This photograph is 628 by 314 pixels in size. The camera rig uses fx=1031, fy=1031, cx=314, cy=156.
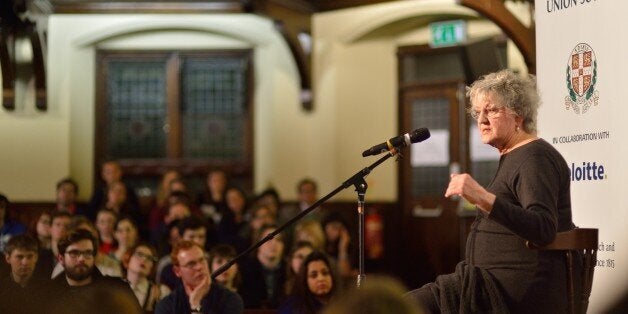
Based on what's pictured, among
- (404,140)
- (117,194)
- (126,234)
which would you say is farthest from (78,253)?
(117,194)

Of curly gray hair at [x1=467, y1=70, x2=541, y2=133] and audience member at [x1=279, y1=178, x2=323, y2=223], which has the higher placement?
curly gray hair at [x1=467, y1=70, x2=541, y2=133]

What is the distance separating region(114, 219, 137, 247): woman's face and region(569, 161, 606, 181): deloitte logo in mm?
3628

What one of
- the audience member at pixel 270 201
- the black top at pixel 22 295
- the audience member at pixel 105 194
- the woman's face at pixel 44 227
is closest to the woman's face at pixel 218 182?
the audience member at pixel 270 201

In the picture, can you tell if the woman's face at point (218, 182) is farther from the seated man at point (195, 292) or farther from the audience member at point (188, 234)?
the seated man at point (195, 292)

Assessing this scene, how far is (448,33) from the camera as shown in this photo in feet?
31.8

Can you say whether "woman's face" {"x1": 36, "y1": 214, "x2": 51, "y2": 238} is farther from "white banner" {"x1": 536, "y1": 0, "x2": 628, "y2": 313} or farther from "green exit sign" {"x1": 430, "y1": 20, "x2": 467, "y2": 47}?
"green exit sign" {"x1": 430, "y1": 20, "x2": 467, "y2": 47}

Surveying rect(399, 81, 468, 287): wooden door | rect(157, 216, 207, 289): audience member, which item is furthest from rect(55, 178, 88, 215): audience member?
rect(399, 81, 468, 287): wooden door

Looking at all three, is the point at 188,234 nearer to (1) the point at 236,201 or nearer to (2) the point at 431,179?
(1) the point at 236,201

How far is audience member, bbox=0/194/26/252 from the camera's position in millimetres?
7336

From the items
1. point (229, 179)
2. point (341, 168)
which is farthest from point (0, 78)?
point (341, 168)

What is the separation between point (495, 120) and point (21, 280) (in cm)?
342

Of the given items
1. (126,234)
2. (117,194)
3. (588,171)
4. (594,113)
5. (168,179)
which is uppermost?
(594,113)

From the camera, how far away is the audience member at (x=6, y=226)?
7336 millimetres

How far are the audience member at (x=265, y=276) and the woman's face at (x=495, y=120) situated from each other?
310 cm
